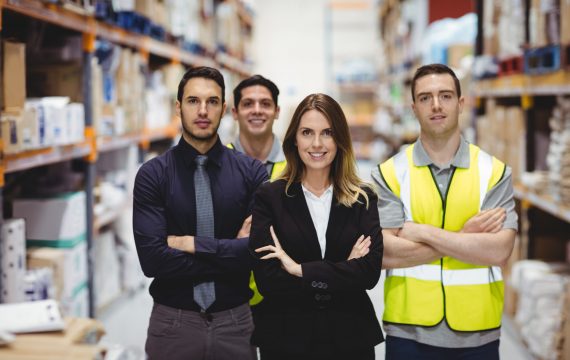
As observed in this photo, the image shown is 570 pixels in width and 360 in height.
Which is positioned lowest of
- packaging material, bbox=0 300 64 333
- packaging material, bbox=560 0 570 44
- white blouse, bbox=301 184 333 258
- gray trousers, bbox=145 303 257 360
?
gray trousers, bbox=145 303 257 360

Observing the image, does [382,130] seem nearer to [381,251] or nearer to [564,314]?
[564,314]

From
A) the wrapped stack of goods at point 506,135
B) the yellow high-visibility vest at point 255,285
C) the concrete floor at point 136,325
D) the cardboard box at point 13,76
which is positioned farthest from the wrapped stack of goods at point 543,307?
the cardboard box at point 13,76

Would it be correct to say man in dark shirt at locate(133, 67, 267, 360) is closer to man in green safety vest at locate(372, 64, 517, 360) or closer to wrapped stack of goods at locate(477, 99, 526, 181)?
man in green safety vest at locate(372, 64, 517, 360)

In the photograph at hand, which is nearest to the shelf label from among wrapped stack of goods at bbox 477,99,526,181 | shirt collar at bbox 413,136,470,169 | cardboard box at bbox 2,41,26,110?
wrapped stack of goods at bbox 477,99,526,181

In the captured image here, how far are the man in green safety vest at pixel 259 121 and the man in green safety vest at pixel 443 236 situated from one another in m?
0.62

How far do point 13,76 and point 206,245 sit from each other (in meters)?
1.59

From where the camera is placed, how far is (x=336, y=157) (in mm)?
2172

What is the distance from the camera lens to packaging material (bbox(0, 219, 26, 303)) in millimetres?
3289

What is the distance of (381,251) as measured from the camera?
2.11m

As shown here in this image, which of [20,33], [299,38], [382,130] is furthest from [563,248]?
[299,38]

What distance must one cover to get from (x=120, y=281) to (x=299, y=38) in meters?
9.81

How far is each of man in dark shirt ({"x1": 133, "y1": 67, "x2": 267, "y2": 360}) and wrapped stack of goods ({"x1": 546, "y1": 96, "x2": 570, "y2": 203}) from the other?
196 cm

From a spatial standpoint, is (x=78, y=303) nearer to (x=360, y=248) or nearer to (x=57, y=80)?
(x=57, y=80)

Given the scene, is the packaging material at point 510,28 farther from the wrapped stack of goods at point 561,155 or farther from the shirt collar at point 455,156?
the shirt collar at point 455,156
